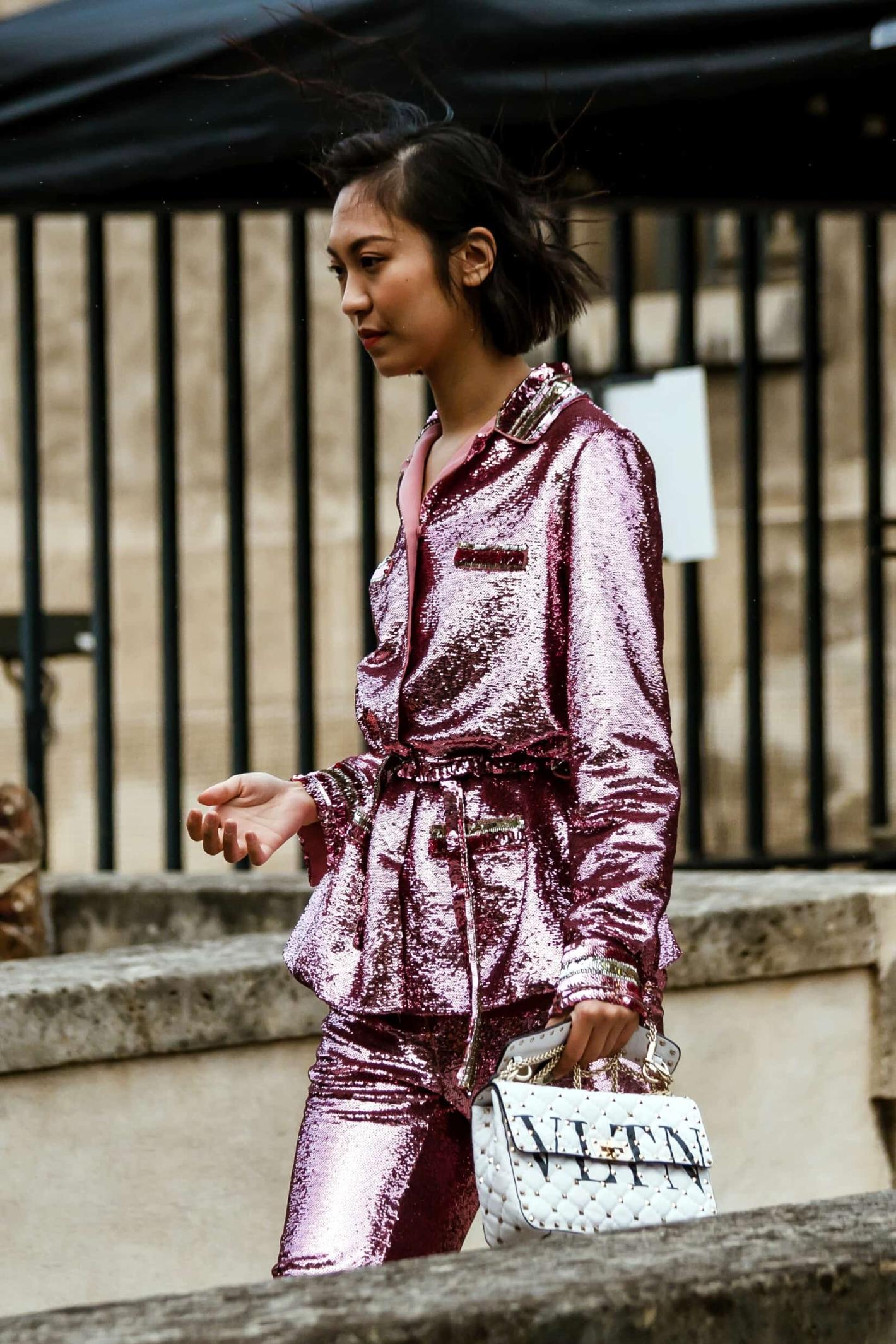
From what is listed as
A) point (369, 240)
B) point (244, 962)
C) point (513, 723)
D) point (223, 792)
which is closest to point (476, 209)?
point (369, 240)

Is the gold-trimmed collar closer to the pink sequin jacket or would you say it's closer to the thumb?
the pink sequin jacket

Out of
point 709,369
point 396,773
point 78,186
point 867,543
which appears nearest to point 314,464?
point 709,369

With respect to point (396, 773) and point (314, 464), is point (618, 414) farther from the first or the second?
point (314, 464)

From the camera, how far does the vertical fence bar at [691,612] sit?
5.11 metres

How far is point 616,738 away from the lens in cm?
219

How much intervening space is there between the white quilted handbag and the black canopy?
68.7 inches

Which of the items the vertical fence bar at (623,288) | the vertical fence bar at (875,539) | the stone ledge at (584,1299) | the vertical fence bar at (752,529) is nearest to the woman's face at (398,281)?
the stone ledge at (584,1299)

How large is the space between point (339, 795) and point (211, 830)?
0.17 meters

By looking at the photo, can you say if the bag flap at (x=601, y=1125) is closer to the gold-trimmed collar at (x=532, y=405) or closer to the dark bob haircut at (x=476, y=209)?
the gold-trimmed collar at (x=532, y=405)

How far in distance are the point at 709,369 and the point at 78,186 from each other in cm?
757

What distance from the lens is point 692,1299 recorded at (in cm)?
186

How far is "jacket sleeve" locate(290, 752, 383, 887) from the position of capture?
8.04ft

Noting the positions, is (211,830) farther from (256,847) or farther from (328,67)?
(328,67)

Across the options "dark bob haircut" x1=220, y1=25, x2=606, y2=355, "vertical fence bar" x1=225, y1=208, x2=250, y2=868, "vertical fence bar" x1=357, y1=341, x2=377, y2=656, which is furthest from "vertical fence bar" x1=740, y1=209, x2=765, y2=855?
"dark bob haircut" x1=220, y1=25, x2=606, y2=355
